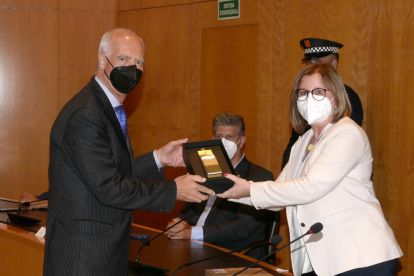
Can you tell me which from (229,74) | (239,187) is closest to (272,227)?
(239,187)

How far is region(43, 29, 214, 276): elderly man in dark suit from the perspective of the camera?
74.6 inches

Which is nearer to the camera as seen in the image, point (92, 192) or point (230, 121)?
point (92, 192)

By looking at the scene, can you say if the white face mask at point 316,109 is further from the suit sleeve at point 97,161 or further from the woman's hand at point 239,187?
the suit sleeve at point 97,161

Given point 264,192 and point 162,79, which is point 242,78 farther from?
point 264,192

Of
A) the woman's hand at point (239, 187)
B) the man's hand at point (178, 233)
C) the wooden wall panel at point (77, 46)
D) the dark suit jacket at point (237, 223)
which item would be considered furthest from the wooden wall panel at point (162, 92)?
the woman's hand at point (239, 187)

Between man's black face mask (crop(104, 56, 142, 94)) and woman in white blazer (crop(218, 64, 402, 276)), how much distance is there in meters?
0.64

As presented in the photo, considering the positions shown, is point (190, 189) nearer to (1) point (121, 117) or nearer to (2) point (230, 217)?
(1) point (121, 117)

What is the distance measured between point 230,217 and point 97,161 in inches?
61.0

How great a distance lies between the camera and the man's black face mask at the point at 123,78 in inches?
86.4

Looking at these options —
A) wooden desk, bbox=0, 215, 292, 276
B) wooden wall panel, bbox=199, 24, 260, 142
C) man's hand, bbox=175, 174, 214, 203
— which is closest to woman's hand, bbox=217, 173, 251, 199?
man's hand, bbox=175, 174, 214, 203

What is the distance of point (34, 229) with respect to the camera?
3098 mm

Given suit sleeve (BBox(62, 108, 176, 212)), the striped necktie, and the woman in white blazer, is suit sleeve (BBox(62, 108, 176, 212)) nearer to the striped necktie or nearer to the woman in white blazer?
the striped necktie

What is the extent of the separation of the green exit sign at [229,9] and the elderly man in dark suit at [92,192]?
9.60 ft

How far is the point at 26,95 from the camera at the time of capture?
5609mm
